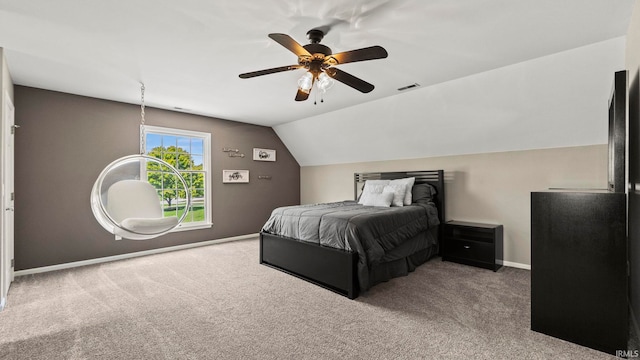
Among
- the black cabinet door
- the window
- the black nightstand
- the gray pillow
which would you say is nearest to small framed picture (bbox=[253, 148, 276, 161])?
the window

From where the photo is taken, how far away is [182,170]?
17.0ft

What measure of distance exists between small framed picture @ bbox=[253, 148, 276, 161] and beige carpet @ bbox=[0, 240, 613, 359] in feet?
9.62

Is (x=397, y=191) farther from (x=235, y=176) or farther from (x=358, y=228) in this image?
(x=235, y=176)

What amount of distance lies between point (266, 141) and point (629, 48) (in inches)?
213

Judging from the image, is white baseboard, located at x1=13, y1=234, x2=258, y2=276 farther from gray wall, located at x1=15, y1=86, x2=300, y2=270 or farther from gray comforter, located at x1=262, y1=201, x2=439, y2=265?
gray comforter, located at x1=262, y1=201, x2=439, y2=265

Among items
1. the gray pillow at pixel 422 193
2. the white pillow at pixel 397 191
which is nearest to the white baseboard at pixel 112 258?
Answer: the white pillow at pixel 397 191

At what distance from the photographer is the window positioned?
4.82 m

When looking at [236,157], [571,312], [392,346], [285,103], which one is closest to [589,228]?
[571,312]

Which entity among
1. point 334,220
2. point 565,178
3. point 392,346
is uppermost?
point 565,178

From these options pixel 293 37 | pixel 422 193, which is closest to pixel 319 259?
pixel 422 193

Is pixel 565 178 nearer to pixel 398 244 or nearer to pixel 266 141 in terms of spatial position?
pixel 398 244

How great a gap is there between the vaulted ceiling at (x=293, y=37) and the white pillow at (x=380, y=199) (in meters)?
1.37

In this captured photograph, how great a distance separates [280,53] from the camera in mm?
2830

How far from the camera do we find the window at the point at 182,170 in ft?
15.8
